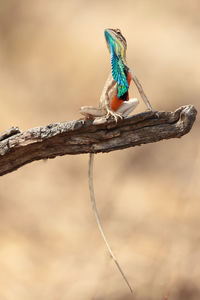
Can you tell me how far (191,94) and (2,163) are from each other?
2240mm

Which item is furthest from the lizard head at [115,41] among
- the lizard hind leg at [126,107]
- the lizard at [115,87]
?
the lizard hind leg at [126,107]

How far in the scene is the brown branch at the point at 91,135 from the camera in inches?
77.4

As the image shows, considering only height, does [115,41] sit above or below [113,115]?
above

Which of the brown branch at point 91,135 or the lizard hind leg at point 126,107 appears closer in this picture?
the brown branch at point 91,135

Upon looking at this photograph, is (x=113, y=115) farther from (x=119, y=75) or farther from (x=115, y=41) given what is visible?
(x=115, y=41)

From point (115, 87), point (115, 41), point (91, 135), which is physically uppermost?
point (115, 41)

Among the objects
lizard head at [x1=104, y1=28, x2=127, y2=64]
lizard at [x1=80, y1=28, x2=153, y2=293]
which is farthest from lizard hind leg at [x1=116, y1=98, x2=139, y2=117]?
lizard head at [x1=104, y1=28, x2=127, y2=64]

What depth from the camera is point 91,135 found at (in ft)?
6.75

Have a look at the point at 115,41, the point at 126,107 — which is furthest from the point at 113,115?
the point at 115,41

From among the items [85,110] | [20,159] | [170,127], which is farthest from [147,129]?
[20,159]

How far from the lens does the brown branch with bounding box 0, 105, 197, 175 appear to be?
1967 millimetres

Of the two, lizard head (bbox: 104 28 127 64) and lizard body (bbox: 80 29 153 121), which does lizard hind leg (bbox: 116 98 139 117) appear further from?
lizard head (bbox: 104 28 127 64)

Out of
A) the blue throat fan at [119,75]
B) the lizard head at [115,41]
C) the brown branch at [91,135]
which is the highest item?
the lizard head at [115,41]

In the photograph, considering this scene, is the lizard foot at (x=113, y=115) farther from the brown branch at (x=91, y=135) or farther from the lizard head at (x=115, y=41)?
the lizard head at (x=115, y=41)
